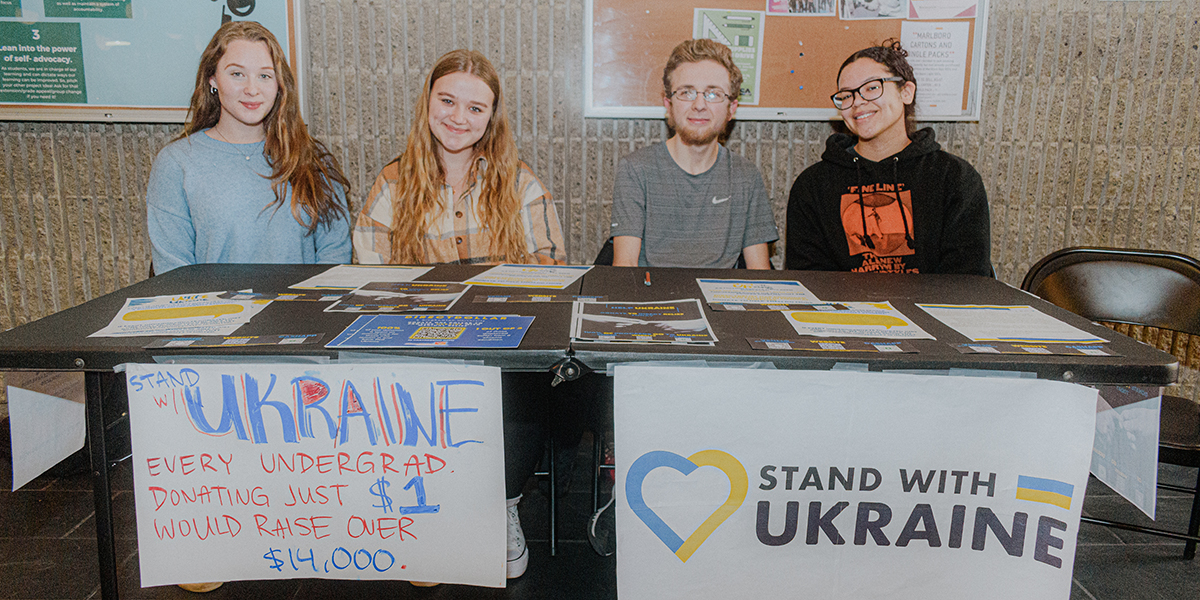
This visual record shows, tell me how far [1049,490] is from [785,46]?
1.88 meters

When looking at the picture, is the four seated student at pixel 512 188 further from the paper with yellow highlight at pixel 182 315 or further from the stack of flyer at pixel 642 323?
the stack of flyer at pixel 642 323

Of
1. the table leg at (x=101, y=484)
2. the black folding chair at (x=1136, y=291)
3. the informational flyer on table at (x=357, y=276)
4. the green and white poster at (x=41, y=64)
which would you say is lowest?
the table leg at (x=101, y=484)

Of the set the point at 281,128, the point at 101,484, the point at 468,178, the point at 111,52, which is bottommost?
the point at 101,484

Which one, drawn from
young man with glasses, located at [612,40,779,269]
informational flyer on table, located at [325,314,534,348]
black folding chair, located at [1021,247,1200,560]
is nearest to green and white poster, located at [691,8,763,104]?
young man with glasses, located at [612,40,779,269]

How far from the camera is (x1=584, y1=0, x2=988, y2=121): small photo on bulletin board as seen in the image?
2479mm

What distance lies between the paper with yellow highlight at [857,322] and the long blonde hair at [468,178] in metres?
1.05

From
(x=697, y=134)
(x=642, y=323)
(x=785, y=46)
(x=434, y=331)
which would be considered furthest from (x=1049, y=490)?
(x=785, y=46)

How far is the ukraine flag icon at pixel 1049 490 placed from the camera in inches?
41.6

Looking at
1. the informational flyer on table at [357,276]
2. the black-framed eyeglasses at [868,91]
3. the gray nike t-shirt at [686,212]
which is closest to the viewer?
the informational flyer on table at [357,276]

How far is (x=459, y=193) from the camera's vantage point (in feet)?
6.97

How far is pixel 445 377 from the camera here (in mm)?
1052

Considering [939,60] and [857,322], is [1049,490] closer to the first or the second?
[857,322]

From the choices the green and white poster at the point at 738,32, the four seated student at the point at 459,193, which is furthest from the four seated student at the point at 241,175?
the green and white poster at the point at 738,32

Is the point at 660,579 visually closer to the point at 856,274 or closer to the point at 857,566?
the point at 857,566
